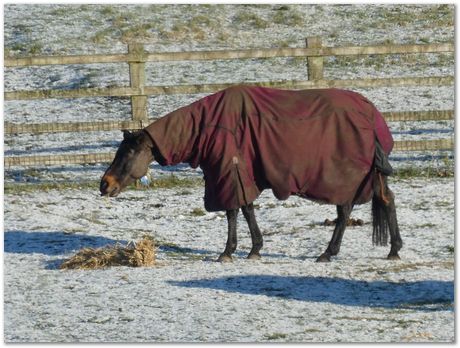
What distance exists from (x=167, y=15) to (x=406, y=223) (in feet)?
44.2

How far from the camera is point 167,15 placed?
23.9 metres

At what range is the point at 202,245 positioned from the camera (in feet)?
35.4

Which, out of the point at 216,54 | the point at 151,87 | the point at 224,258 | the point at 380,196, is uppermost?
the point at 216,54

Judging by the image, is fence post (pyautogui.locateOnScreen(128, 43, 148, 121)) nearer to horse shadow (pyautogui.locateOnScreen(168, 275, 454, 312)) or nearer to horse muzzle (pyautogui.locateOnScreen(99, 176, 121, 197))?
horse muzzle (pyautogui.locateOnScreen(99, 176, 121, 197))

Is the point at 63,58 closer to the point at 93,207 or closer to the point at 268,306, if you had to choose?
the point at 93,207

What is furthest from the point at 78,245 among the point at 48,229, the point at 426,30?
the point at 426,30

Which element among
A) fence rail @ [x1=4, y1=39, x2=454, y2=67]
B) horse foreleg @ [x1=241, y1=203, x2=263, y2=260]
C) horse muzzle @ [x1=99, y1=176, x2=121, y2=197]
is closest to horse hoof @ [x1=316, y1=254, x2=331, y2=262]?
horse foreleg @ [x1=241, y1=203, x2=263, y2=260]

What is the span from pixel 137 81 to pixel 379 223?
4.82 meters

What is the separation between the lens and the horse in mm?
9539

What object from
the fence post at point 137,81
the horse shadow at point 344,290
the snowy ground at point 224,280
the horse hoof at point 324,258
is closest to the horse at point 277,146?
the horse hoof at point 324,258

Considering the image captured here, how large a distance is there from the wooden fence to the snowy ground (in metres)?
1.17

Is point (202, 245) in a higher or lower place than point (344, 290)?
lower

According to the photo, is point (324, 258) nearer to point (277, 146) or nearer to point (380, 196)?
point (380, 196)

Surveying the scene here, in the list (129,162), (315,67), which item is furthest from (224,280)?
(315,67)
